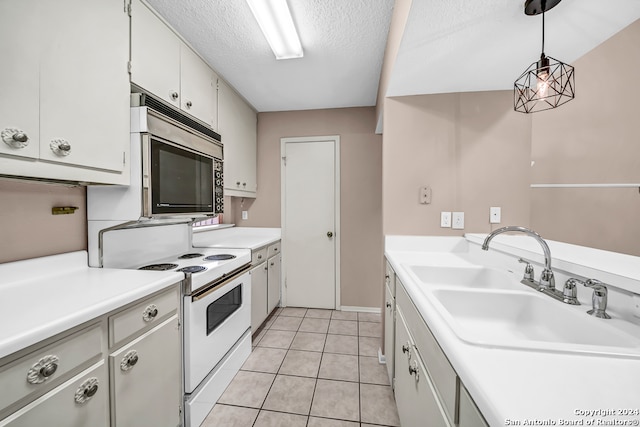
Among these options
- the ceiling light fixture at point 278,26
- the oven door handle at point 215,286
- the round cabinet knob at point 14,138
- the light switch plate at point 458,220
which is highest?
the ceiling light fixture at point 278,26

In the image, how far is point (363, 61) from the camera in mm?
2039

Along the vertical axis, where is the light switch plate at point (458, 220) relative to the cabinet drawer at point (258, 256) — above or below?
above

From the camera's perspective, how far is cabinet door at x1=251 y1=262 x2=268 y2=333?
2283 mm

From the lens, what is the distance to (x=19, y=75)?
884 mm

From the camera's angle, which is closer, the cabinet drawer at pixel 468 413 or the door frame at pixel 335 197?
the cabinet drawer at pixel 468 413

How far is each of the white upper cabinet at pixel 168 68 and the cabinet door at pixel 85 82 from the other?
3.4 inches

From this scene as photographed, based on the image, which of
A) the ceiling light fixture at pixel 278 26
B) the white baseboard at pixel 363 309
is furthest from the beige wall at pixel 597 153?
the white baseboard at pixel 363 309

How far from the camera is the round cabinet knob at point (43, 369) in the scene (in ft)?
2.35

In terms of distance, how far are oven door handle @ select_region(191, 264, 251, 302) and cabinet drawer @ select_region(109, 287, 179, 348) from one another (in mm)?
120

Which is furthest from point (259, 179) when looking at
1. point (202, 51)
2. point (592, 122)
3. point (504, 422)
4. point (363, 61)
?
point (504, 422)

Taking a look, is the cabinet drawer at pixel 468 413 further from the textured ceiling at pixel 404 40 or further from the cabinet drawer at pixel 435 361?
the textured ceiling at pixel 404 40

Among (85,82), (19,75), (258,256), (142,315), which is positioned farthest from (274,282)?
(19,75)

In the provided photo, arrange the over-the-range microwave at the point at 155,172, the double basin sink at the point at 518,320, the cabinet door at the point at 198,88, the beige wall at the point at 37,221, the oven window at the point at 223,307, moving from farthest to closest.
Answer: the cabinet door at the point at 198,88 → the oven window at the point at 223,307 → the over-the-range microwave at the point at 155,172 → the beige wall at the point at 37,221 → the double basin sink at the point at 518,320

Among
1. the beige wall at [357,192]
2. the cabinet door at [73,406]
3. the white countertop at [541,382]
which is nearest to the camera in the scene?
the white countertop at [541,382]
